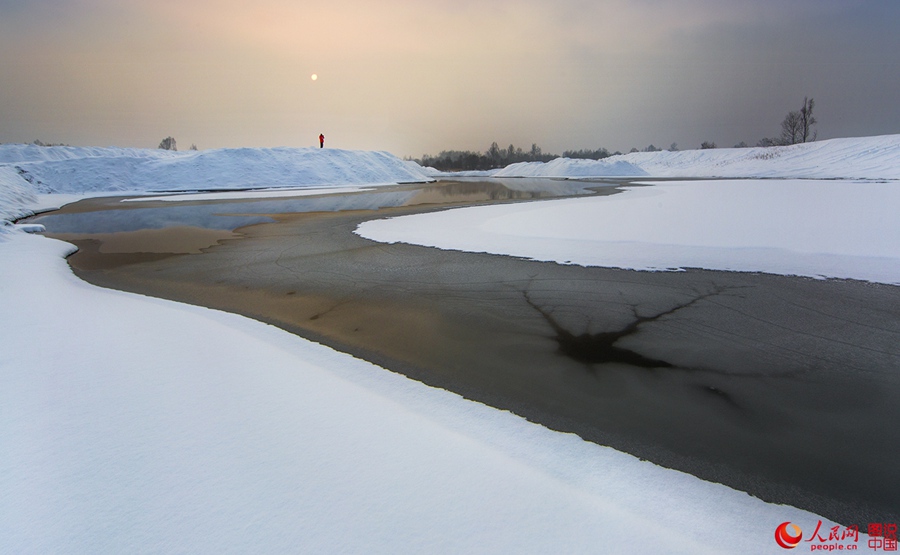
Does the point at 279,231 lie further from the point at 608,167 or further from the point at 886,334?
the point at 608,167

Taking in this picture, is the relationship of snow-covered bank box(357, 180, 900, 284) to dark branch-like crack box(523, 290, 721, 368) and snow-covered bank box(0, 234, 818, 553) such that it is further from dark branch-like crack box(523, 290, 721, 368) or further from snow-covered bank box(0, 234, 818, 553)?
snow-covered bank box(0, 234, 818, 553)

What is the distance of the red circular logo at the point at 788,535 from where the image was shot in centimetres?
210

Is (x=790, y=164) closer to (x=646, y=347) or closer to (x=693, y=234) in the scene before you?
(x=693, y=234)

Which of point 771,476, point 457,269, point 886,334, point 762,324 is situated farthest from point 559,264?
point 771,476

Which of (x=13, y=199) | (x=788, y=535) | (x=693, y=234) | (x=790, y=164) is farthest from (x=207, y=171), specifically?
(x=790, y=164)

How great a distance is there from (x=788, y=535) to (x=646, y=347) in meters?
2.42

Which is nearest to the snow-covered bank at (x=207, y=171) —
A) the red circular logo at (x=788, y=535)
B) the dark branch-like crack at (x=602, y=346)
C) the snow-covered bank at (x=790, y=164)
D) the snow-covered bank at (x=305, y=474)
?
the snow-covered bank at (x=790, y=164)

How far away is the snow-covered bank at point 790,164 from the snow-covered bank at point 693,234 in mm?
25961

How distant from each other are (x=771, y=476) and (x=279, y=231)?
1248 cm

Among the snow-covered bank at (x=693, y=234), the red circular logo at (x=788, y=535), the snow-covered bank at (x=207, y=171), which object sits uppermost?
the snow-covered bank at (x=207, y=171)

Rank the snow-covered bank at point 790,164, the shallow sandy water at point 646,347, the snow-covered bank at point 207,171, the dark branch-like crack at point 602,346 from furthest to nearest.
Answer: the snow-covered bank at point 207,171 → the snow-covered bank at point 790,164 → the dark branch-like crack at point 602,346 → the shallow sandy water at point 646,347

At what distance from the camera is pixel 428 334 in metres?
4.93

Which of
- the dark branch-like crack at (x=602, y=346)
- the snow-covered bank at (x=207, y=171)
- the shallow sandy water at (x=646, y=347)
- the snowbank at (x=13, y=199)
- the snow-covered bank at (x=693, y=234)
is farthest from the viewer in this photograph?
the snow-covered bank at (x=207, y=171)

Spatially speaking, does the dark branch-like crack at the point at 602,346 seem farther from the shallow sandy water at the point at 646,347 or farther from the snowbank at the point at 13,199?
the snowbank at the point at 13,199
